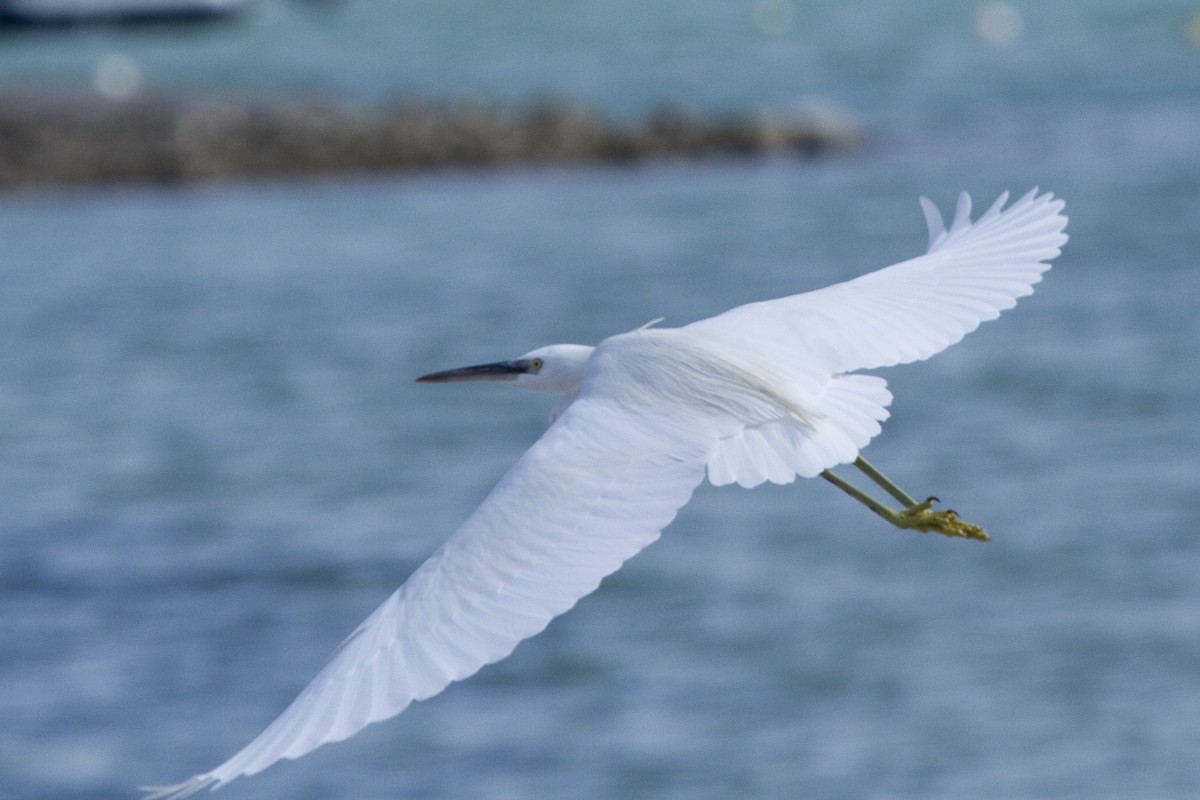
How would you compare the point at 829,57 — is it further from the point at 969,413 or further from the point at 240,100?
the point at 969,413

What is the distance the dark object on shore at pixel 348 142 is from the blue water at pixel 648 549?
70 cm

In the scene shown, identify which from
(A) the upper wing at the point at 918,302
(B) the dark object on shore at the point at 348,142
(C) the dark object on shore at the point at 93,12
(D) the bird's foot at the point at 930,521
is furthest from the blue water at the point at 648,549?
(C) the dark object on shore at the point at 93,12

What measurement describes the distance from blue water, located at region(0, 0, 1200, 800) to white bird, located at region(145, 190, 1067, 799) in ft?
23.7

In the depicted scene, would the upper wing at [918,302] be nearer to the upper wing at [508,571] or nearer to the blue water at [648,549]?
the upper wing at [508,571]

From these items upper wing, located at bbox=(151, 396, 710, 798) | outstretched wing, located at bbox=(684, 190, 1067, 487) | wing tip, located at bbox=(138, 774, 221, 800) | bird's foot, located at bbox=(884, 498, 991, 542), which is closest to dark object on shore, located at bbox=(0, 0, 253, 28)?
outstretched wing, located at bbox=(684, 190, 1067, 487)

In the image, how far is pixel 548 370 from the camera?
6188 mm

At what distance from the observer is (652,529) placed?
471 centimetres

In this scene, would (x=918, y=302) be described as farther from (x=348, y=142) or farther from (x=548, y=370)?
(x=348, y=142)

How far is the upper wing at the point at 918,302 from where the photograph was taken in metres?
5.86

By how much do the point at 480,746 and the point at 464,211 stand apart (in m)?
19.8

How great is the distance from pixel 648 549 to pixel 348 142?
20.2 m

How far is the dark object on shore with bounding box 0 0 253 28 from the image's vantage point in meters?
64.9

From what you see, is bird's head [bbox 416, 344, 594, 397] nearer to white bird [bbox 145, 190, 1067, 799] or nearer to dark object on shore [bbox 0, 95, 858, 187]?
white bird [bbox 145, 190, 1067, 799]

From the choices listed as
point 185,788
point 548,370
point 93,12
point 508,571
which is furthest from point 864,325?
point 93,12
